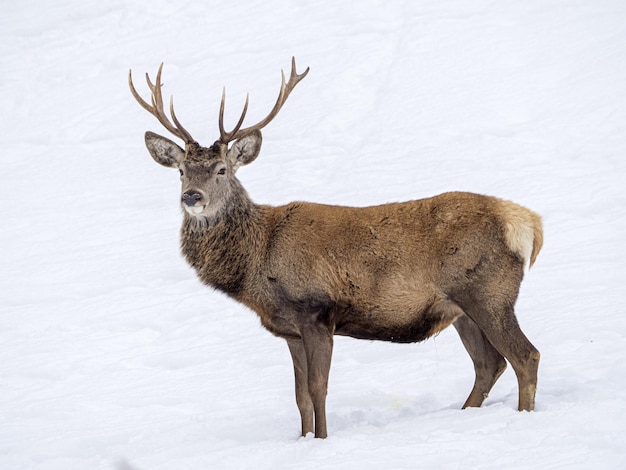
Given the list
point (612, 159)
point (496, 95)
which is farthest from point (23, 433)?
point (496, 95)

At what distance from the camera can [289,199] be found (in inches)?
558

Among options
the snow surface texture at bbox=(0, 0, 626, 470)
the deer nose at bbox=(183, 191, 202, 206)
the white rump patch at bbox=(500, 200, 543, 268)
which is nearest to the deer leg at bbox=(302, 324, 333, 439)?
the snow surface texture at bbox=(0, 0, 626, 470)

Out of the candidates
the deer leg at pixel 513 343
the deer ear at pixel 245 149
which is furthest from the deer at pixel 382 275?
the deer ear at pixel 245 149

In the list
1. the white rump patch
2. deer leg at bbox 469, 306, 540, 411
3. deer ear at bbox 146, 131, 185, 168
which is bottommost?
deer leg at bbox 469, 306, 540, 411

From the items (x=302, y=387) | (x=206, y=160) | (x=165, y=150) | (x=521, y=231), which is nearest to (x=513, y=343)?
(x=521, y=231)

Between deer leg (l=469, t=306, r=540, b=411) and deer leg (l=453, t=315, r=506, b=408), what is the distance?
1.82ft

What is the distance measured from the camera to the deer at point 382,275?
6832mm

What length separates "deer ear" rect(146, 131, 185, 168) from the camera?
800cm

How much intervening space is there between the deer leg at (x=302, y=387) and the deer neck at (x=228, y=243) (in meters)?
0.66

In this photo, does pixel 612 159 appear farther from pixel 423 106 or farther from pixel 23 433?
pixel 23 433

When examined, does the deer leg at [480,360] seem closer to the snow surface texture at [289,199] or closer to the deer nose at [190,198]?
the snow surface texture at [289,199]

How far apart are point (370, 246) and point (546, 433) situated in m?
2.07

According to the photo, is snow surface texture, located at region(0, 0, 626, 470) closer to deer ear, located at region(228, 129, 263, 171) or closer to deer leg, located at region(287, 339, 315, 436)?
deer leg, located at region(287, 339, 315, 436)

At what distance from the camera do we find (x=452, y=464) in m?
5.46
